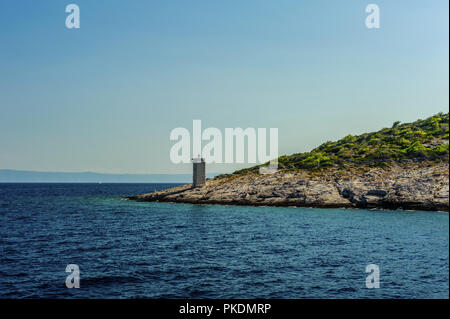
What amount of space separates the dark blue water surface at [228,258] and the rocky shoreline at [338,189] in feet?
54.0

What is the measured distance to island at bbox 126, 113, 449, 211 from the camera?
72062 mm

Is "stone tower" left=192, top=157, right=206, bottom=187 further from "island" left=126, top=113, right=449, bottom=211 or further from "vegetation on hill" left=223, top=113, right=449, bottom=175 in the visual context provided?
"vegetation on hill" left=223, top=113, right=449, bottom=175

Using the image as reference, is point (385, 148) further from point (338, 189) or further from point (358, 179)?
point (338, 189)

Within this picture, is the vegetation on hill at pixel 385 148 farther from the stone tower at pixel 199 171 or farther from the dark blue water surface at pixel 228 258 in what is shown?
the dark blue water surface at pixel 228 258

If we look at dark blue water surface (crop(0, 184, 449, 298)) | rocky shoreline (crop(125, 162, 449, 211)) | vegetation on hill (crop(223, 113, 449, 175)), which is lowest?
dark blue water surface (crop(0, 184, 449, 298))

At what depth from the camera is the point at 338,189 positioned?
3214 inches

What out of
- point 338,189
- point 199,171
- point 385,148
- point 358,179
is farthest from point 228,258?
point 385,148

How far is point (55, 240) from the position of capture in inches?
1655

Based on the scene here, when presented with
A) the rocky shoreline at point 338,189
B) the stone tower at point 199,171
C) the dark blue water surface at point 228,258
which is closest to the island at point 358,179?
the rocky shoreline at point 338,189

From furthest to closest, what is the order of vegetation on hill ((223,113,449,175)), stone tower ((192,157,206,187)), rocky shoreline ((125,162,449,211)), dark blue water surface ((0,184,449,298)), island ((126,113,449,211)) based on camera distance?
stone tower ((192,157,206,187)) → vegetation on hill ((223,113,449,175)) → island ((126,113,449,211)) → rocky shoreline ((125,162,449,211)) → dark blue water surface ((0,184,449,298))

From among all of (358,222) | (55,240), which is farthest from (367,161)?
(55,240)

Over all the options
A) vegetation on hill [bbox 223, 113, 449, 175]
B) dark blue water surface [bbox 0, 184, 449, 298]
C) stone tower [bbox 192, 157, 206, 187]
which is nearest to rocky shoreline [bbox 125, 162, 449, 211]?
stone tower [bbox 192, 157, 206, 187]

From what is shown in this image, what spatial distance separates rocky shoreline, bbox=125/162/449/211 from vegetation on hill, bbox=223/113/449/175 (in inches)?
199
